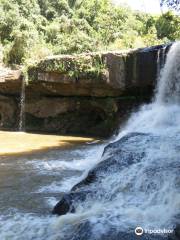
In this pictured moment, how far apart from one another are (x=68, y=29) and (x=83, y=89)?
12015 mm

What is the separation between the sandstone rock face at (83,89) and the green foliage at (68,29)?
5.42 feet

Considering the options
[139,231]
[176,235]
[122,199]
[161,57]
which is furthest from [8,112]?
[176,235]

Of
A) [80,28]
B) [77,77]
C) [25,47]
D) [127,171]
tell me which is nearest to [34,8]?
[80,28]

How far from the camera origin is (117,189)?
7.47m

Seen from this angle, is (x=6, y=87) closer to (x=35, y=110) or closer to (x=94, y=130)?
(x=35, y=110)

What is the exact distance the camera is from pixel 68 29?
29969 mm

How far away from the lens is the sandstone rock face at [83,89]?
17781mm

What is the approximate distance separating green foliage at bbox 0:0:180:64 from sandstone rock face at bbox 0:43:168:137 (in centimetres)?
165

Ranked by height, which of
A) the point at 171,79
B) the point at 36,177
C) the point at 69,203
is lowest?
the point at 36,177

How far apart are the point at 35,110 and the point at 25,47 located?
4.50 meters

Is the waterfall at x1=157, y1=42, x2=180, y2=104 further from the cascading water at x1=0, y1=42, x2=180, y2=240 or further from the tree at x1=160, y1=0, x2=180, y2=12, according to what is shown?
the cascading water at x1=0, y1=42, x2=180, y2=240

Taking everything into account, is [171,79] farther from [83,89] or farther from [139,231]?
[139,231]

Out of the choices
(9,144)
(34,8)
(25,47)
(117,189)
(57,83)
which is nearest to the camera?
(117,189)

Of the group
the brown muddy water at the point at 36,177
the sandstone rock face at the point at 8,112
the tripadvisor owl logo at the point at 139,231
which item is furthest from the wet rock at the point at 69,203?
the sandstone rock face at the point at 8,112
